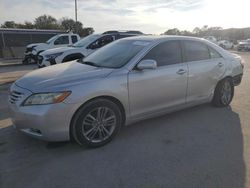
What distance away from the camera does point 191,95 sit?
509 cm

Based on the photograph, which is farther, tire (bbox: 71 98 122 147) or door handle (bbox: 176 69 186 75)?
door handle (bbox: 176 69 186 75)

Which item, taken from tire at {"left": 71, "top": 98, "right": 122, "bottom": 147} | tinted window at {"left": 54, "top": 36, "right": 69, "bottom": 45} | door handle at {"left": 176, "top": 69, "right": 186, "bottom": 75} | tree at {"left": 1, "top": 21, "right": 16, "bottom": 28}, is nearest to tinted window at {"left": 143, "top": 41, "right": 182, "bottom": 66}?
door handle at {"left": 176, "top": 69, "right": 186, "bottom": 75}

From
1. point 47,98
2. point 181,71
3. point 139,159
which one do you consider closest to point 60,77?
point 47,98

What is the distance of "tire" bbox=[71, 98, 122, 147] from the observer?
12.3 ft

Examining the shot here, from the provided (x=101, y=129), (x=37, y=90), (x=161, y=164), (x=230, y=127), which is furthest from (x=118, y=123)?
(x=230, y=127)

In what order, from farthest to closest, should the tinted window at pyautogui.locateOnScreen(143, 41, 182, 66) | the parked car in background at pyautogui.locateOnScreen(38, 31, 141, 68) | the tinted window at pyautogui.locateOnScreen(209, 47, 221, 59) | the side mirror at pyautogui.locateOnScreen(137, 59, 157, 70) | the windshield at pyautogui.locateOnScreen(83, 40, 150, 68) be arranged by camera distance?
the parked car in background at pyautogui.locateOnScreen(38, 31, 141, 68)
the tinted window at pyautogui.locateOnScreen(209, 47, 221, 59)
the tinted window at pyautogui.locateOnScreen(143, 41, 182, 66)
the windshield at pyautogui.locateOnScreen(83, 40, 150, 68)
the side mirror at pyautogui.locateOnScreen(137, 59, 157, 70)

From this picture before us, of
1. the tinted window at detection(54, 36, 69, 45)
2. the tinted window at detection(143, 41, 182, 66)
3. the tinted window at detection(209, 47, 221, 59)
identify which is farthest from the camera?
the tinted window at detection(54, 36, 69, 45)

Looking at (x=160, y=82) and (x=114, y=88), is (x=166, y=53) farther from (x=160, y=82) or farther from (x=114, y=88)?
(x=114, y=88)

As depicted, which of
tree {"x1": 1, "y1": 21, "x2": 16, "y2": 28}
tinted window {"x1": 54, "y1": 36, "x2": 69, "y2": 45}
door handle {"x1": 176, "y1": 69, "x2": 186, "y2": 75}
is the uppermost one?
tree {"x1": 1, "y1": 21, "x2": 16, "y2": 28}

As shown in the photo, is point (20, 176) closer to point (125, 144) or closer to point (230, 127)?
point (125, 144)

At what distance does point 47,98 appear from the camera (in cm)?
355

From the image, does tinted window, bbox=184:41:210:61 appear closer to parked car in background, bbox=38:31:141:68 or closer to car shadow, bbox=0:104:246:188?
car shadow, bbox=0:104:246:188

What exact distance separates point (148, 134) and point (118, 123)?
2.07ft

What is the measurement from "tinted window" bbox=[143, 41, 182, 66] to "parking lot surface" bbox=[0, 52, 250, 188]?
3.82ft
